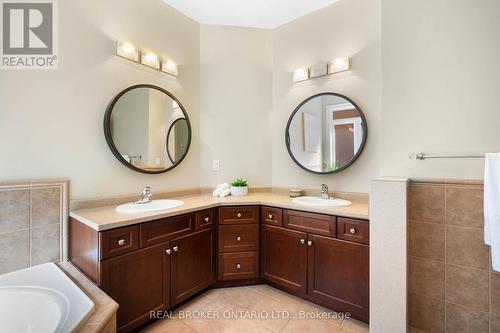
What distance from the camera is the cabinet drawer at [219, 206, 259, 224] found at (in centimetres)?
204

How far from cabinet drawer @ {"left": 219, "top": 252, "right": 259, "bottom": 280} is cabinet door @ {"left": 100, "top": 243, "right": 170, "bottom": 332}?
0.54 meters

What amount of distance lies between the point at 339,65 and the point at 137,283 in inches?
98.5

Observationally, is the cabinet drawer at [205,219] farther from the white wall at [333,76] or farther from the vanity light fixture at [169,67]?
the vanity light fixture at [169,67]

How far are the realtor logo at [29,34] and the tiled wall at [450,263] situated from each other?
2.81 m

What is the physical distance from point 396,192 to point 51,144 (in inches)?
94.9

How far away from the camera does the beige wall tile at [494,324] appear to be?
1.31 meters

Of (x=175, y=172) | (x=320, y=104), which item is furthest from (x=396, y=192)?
(x=175, y=172)

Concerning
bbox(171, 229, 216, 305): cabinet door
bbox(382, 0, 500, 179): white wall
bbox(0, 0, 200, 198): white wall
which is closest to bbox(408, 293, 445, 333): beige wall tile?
bbox(382, 0, 500, 179): white wall

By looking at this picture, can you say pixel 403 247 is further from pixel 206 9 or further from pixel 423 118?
pixel 206 9

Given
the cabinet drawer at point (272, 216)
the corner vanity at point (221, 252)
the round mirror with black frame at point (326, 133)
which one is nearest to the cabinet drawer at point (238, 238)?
the corner vanity at point (221, 252)

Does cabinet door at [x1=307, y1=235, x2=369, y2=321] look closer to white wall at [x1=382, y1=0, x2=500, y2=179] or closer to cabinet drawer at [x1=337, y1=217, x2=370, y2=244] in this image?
cabinet drawer at [x1=337, y1=217, x2=370, y2=244]

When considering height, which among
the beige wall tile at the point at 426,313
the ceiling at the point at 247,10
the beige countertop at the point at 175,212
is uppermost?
the ceiling at the point at 247,10

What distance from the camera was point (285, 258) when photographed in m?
1.97

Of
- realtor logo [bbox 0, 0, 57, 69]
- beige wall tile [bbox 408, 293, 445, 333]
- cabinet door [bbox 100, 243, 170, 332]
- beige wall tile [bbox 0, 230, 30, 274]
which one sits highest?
realtor logo [bbox 0, 0, 57, 69]
